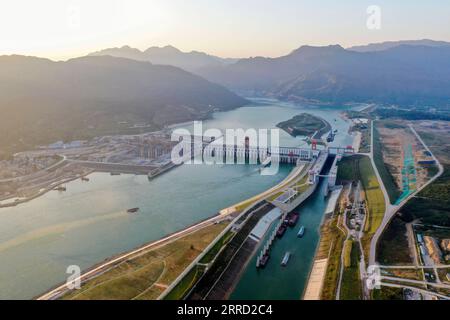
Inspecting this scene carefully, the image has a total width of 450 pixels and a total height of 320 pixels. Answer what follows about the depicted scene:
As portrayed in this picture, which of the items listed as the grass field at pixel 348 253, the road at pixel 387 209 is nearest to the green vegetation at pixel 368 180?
the road at pixel 387 209

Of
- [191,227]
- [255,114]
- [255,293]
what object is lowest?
[255,293]

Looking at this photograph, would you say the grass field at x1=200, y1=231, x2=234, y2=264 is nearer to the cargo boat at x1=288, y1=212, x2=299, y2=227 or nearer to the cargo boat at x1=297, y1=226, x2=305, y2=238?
the cargo boat at x1=297, y1=226, x2=305, y2=238

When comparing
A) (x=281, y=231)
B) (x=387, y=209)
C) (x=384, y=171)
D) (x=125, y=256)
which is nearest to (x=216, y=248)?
(x=125, y=256)

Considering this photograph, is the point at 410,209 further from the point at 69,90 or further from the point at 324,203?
the point at 69,90

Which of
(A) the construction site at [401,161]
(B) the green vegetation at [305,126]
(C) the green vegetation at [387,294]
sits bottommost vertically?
(C) the green vegetation at [387,294]

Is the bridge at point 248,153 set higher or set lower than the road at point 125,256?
higher

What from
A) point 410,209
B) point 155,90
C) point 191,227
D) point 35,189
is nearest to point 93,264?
point 191,227

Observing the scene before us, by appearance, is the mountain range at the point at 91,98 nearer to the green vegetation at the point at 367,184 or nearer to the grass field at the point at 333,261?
the green vegetation at the point at 367,184
